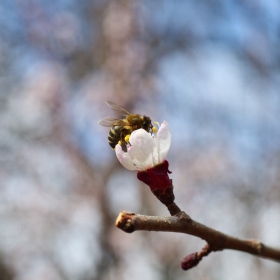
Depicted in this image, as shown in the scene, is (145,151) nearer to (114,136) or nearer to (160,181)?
(160,181)

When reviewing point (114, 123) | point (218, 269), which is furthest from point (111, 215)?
point (114, 123)

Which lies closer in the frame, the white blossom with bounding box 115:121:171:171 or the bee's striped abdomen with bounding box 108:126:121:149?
the white blossom with bounding box 115:121:171:171

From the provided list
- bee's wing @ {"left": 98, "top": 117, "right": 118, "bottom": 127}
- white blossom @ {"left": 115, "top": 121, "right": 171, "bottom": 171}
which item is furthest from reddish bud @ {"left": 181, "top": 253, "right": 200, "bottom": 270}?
bee's wing @ {"left": 98, "top": 117, "right": 118, "bottom": 127}

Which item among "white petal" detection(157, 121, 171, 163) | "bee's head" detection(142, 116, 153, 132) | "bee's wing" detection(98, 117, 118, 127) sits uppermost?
"bee's wing" detection(98, 117, 118, 127)

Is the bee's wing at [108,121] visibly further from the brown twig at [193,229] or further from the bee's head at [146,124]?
the brown twig at [193,229]

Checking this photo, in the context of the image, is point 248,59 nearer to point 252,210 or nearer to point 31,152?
point 252,210

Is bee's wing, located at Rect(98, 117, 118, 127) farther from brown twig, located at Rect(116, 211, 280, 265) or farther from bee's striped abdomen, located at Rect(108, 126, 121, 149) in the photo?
brown twig, located at Rect(116, 211, 280, 265)

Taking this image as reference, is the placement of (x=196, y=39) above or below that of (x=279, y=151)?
above
